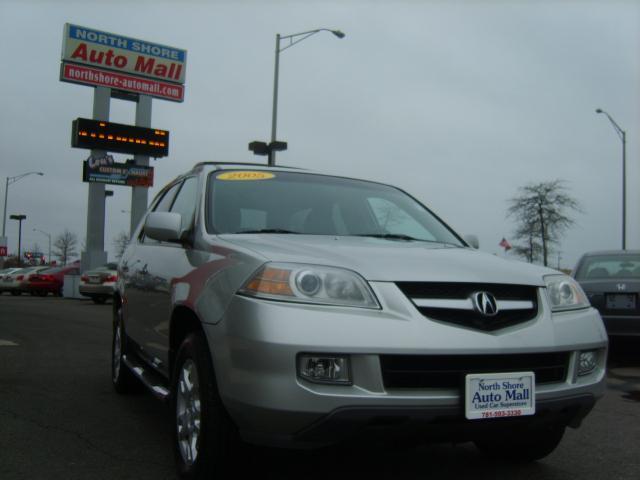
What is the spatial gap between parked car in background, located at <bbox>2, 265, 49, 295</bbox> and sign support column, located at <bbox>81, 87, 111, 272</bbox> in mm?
3590

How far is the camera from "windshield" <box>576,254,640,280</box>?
8473 millimetres

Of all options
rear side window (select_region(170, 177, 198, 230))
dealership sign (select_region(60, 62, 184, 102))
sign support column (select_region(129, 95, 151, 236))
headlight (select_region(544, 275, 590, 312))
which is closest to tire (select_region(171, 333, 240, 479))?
rear side window (select_region(170, 177, 198, 230))

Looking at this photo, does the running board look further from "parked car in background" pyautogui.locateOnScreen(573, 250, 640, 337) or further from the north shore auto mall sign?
the north shore auto mall sign

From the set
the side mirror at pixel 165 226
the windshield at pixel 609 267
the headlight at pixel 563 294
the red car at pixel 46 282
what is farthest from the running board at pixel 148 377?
the red car at pixel 46 282

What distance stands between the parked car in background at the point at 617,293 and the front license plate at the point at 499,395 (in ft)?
18.5

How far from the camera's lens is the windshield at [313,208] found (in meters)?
3.96

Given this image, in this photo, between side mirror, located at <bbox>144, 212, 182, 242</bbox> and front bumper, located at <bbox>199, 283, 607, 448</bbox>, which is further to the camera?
side mirror, located at <bbox>144, 212, 182, 242</bbox>

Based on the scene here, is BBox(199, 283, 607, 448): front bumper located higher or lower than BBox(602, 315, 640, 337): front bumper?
higher

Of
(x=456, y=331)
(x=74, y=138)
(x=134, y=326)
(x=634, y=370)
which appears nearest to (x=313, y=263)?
(x=456, y=331)

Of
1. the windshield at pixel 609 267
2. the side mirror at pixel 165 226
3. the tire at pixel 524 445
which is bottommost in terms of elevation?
the tire at pixel 524 445

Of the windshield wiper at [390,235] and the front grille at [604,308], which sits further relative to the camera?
the front grille at [604,308]

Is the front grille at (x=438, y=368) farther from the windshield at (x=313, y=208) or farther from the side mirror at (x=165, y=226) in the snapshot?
the side mirror at (x=165, y=226)

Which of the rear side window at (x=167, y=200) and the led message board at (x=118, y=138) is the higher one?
the led message board at (x=118, y=138)

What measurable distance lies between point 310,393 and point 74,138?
28029mm
